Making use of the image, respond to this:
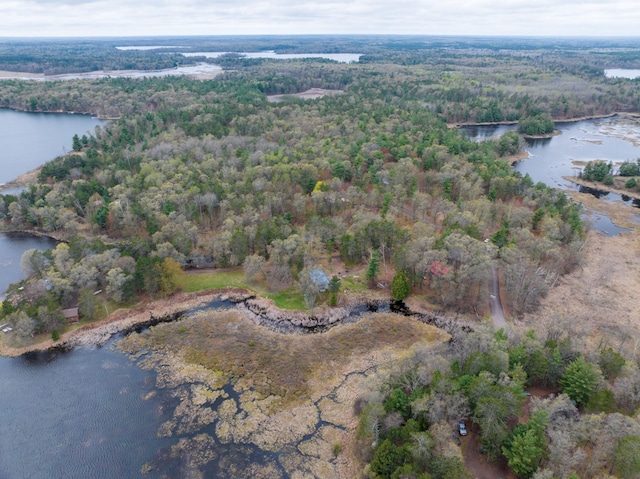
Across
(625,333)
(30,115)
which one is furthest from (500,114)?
(30,115)

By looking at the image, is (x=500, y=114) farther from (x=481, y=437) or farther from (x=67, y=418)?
(x=67, y=418)

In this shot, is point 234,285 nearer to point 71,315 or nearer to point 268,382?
point 268,382

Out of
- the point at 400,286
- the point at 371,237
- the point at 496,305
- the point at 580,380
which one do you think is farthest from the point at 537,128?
the point at 580,380

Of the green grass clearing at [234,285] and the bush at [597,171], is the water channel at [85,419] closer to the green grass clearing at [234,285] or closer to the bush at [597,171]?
the green grass clearing at [234,285]

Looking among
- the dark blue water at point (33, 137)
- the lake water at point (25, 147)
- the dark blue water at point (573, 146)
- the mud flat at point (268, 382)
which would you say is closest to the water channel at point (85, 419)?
the mud flat at point (268, 382)

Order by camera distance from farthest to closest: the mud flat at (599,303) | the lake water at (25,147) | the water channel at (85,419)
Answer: the lake water at (25,147) < the mud flat at (599,303) < the water channel at (85,419)
